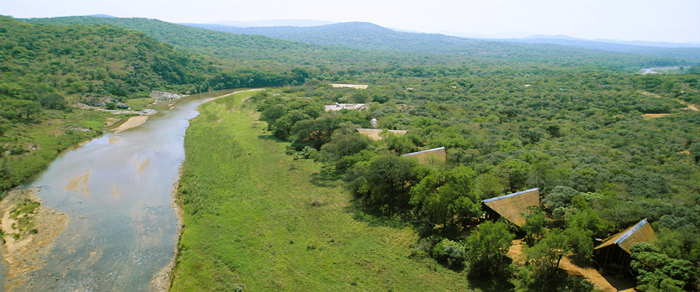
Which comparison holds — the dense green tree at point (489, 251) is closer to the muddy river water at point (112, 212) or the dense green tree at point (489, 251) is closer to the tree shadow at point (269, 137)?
the muddy river water at point (112, 212)

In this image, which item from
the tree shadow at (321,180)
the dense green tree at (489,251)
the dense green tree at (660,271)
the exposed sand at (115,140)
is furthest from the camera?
the exposed sand at (115,140)

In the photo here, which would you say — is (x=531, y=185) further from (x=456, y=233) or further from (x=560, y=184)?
(x=456, y=233)

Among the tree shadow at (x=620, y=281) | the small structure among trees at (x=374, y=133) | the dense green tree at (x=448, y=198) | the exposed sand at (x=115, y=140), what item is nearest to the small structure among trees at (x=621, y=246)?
the tree shadow at (x=620, y=281)

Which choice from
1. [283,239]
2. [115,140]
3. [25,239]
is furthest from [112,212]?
[115,140]

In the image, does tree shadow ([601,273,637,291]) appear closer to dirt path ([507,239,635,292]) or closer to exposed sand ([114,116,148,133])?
dirt path ([507,239,635,292])

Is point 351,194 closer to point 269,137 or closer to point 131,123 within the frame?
point 269,137

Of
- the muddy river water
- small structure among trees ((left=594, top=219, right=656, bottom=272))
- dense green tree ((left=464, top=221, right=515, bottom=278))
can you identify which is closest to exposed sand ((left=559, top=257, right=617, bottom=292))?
small structure among trees ((left=594, top=219, right=656, bottom=272))

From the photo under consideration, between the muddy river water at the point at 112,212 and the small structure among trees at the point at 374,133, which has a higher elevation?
the small structure among trees at the point at 374,133
